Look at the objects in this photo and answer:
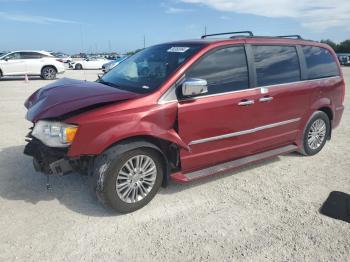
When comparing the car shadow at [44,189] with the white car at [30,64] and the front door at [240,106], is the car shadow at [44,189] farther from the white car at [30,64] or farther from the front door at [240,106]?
the white car at [30,64]

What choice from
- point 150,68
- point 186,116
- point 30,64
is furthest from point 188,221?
point 30,64

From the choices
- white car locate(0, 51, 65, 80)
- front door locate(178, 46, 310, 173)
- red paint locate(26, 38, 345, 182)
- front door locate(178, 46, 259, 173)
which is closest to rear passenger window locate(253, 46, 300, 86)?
front door locate(178, 46, 310, 173)

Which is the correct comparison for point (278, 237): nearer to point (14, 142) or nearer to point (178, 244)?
point (178, 244)

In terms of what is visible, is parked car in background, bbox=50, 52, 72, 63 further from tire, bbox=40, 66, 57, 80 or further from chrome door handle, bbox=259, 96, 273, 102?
chrome door handle, bbox=259, 96, 273, 102

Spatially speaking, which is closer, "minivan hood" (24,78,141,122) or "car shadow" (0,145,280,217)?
"minivan hood" (24,78,141,122)

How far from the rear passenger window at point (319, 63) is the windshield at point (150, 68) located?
83.4 inches

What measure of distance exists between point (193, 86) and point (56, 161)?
1606mm

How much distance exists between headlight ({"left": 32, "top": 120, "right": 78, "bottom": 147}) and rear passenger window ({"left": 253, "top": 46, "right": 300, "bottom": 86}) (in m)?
2.49

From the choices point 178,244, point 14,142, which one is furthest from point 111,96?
point 14,142

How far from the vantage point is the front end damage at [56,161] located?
337cm

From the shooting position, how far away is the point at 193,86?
3514 mm

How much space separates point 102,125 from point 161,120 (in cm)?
65

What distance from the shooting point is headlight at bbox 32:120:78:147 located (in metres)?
3.18

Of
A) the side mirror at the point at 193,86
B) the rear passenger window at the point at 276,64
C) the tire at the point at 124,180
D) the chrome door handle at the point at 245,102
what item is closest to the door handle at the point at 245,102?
the chrome door handle at the point at 245,102
